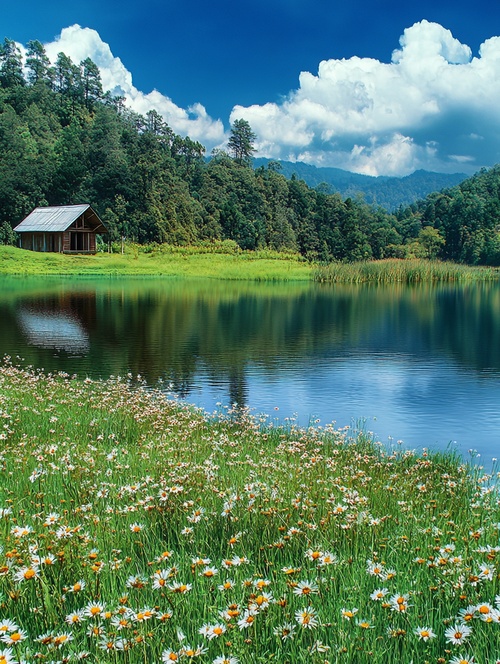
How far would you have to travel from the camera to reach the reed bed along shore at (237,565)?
11.4 feet

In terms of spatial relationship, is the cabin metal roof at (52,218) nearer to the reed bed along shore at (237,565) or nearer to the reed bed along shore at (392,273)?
the reed bed along shore at (392,273)

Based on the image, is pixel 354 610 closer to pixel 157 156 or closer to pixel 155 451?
pixel 155 451

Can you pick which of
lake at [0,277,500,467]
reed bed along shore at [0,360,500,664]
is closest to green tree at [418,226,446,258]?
lake at [0,277,500,467]

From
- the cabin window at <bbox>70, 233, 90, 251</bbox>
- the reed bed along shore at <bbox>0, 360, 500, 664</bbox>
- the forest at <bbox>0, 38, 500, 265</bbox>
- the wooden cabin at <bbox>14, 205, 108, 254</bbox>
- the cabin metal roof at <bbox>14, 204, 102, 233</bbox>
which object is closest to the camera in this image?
the reed bed along shore at <bbox>0, 360, 500, 664</bbox>

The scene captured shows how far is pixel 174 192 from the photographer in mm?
89500

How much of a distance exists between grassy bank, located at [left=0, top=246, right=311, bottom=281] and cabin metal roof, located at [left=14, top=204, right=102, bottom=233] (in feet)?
11.6

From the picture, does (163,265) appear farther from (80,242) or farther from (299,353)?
(299,353)

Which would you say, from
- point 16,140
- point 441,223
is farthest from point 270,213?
point 16,140

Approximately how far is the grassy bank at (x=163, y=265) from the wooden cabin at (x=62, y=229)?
2.74 m

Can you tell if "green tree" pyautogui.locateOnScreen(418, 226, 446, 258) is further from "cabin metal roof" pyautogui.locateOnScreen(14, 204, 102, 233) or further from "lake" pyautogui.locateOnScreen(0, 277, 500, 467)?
"lake" pyautogui.locateOnScreen(0, 277, 500, 467)

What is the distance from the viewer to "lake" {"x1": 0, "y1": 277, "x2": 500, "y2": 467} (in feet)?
46.9

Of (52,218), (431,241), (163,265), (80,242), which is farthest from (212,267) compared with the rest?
(431,241)

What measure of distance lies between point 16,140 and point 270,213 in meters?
37.6

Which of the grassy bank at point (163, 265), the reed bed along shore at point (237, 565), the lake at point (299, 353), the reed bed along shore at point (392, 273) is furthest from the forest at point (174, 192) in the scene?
the reed bed along shore at point (237, 565)
